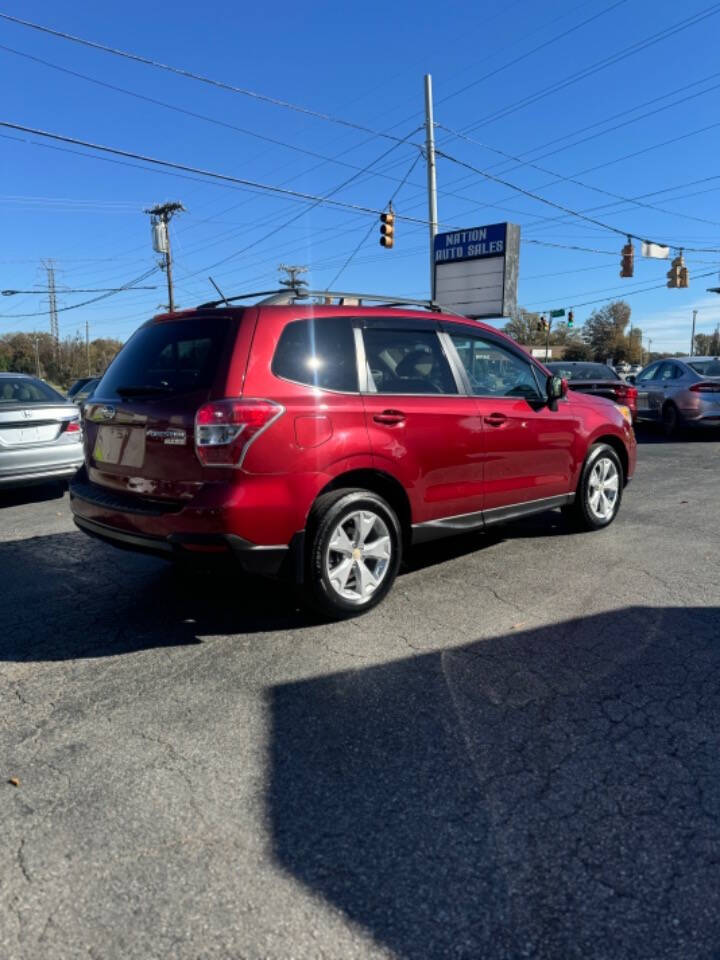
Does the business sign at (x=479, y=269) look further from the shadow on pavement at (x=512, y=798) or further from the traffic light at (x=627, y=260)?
the shadow on pavement at (x=512, y=798)

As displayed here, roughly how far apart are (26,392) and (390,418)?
5.84 m

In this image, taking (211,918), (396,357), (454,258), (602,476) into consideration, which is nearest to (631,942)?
(211,918)

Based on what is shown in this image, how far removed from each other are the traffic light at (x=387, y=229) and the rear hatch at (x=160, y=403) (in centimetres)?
1706

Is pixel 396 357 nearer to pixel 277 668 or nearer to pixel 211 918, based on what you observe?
pixel 277 668

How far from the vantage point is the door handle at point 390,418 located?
14.0 ft

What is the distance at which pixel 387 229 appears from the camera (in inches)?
800

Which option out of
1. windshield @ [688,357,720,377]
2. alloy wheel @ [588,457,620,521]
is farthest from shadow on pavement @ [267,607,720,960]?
windshield @ [688,357,720,377]

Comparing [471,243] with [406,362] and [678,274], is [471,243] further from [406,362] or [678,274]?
[406,362]

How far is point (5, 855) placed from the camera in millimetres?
2254

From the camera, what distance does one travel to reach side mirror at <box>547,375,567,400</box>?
559 cm

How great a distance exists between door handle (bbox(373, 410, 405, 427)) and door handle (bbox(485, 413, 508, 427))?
0.91 m

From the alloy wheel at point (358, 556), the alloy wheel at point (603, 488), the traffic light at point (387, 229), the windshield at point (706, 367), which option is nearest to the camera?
the alloy wheel at point (358, 556)

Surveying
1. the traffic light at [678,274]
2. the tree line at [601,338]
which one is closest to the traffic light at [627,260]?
the traffic light at [678,274]

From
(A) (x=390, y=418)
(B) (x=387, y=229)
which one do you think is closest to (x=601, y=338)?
(B) (x=387, y=229)
